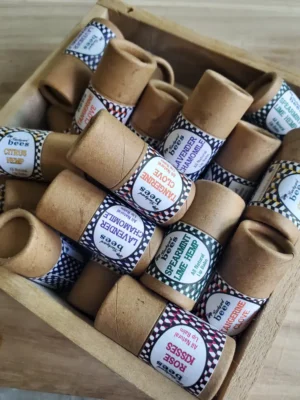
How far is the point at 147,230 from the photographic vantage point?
58 cm

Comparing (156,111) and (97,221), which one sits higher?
(156,111)

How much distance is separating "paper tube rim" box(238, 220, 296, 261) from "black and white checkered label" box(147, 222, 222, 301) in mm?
46

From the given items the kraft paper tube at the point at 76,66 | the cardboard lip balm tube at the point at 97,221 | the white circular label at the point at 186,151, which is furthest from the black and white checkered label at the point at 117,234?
the kraft paper tube at the point at 76,66

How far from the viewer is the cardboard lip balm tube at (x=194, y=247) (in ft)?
1.84

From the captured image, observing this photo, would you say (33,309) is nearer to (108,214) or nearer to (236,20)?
(108,214)

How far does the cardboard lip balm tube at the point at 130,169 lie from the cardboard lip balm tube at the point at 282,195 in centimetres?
9

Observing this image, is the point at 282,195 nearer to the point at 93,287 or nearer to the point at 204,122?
the point at 204,122

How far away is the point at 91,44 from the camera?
703 mm

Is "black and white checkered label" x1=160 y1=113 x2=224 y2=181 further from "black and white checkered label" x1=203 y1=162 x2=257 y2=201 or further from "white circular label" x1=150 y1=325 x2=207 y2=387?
"white circular label" x1=150 y1=325 x2=207 y2=387

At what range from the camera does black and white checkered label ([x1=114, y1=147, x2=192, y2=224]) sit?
1.82 feet

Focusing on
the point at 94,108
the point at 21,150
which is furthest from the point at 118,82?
the point at 21,150

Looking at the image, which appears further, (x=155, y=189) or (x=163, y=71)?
(x=163, y=71)

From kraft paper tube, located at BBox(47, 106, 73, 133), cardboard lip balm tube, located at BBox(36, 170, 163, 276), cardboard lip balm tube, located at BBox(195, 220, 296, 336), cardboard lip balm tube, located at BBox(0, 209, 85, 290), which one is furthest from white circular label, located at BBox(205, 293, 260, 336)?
kraft paper tube, located at BBox(47, 106, 73, 133)

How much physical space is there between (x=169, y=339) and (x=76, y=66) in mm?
423
